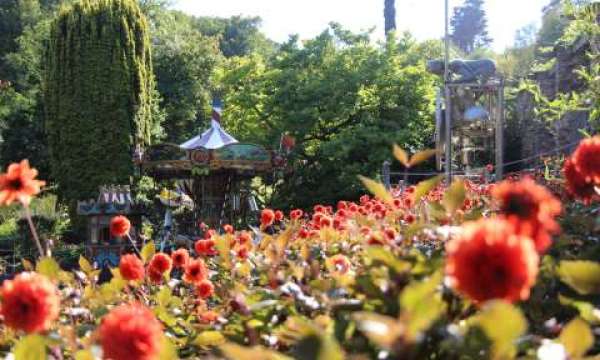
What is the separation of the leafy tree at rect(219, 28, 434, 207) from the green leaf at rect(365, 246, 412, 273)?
14469 mm

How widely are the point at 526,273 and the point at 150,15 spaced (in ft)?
113

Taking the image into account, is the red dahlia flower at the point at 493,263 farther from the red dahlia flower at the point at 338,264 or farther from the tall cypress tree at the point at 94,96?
the tall cypress tree at the point at 94,96

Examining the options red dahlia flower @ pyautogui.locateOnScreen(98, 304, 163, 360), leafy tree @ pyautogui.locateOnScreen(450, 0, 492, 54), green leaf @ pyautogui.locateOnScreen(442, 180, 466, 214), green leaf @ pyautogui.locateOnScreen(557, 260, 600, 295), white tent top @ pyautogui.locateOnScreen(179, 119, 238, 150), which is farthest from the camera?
leafy tree @ pyautogui.locateOnScreen(450, 0, 492, 54)

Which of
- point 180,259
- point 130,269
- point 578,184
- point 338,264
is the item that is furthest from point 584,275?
point 180,259

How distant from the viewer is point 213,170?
41.7 ft

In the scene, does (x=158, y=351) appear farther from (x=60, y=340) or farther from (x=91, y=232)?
(x=91, y=232)

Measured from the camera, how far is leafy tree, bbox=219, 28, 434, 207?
16.5 m

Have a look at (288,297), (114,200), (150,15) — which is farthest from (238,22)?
(288,297)

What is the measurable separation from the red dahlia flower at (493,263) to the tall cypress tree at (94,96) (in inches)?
705

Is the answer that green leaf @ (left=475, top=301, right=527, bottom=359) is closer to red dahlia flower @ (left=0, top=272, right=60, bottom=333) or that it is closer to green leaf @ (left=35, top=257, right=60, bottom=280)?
red dahlia flower @ (left=0, top=272, right=60, bottom=333)

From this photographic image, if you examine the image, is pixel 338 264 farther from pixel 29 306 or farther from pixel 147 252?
pixel 29 306

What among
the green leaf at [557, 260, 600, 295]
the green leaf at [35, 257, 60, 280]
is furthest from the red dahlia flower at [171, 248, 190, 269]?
the green leaf at [557, 260, 600, 295]

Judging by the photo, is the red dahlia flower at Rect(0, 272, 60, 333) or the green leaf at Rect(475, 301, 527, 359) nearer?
the green leaf at Rect(475, 301, 527, 359)

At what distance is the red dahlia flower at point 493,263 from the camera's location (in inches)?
33.7
